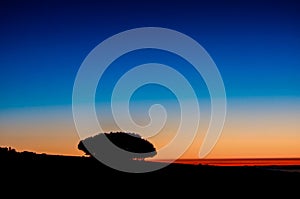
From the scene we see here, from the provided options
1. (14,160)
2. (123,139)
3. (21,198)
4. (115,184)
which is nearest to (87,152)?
(123,139)

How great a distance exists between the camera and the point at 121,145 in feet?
238

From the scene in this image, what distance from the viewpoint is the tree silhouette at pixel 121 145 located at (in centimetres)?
6831

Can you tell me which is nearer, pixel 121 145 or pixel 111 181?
pixel 111 181

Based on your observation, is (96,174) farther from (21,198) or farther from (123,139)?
(123,139)

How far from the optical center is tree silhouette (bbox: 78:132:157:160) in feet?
224

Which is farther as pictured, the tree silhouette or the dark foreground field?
the tree silhouette

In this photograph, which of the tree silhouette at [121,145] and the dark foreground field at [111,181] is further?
the tree silhouette at [121,145]

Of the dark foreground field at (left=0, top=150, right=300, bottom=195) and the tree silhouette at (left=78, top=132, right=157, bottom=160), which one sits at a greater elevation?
the tree silhouette at (left=78, top=132, right=157, bottom=160)

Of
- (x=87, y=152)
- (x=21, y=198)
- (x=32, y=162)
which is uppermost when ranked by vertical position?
(x=87, y=152)

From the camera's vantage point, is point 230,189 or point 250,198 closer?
→ point 250,198

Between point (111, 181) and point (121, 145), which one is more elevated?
point (121, 145)

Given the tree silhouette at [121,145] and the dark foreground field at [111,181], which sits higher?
the tree silhouette at [121,145]

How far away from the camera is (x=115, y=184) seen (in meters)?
23.0

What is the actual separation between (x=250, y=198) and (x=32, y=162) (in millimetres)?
12833
